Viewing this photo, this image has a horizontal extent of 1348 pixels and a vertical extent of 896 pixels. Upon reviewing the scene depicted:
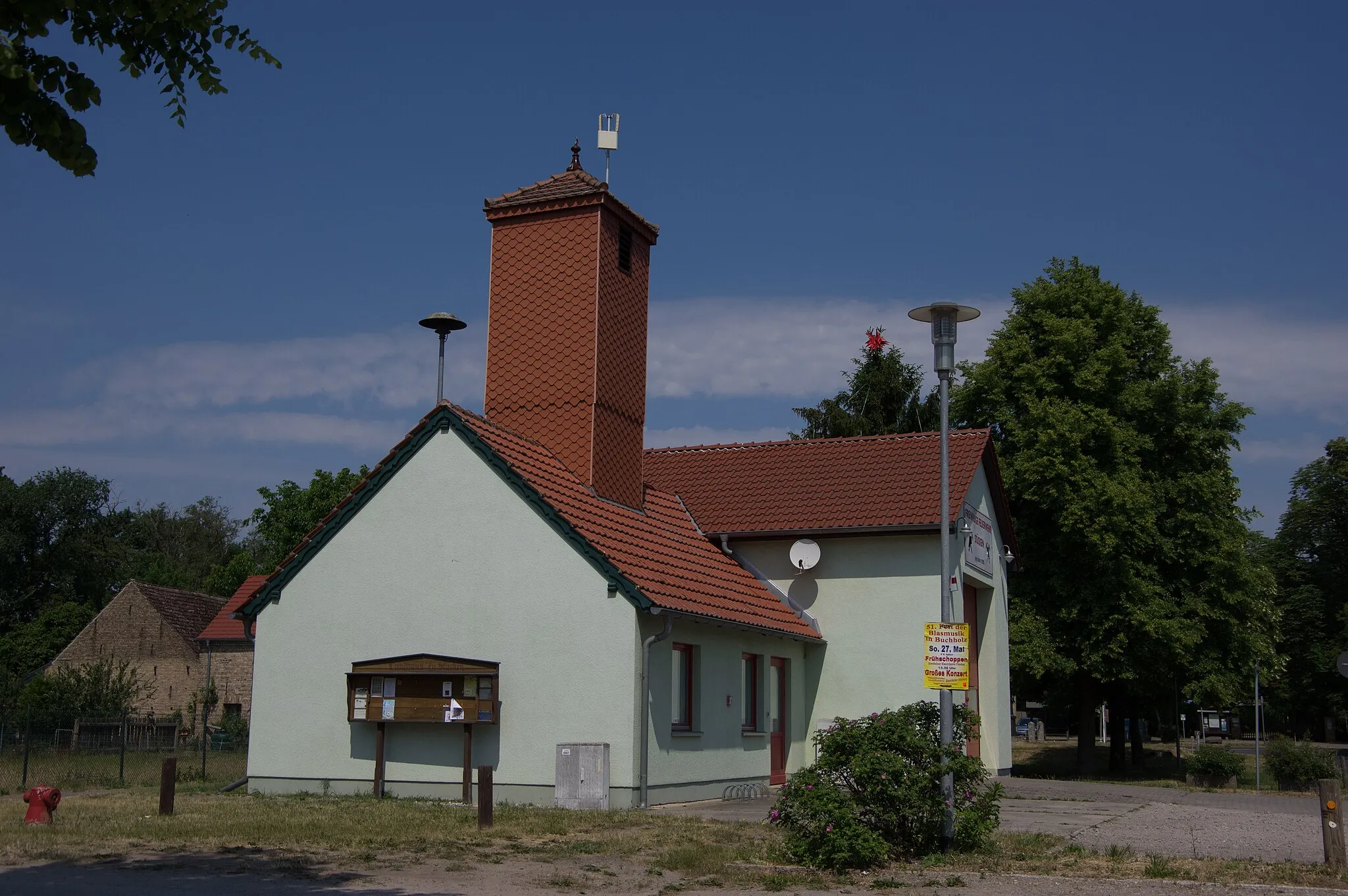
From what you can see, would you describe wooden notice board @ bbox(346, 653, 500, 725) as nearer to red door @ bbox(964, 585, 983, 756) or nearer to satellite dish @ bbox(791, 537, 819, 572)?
satellite dish @ bbox(791, 537, 819, 572)

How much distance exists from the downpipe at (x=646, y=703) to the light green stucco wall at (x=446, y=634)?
0.66 feet

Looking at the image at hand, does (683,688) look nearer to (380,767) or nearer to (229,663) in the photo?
(380,767)

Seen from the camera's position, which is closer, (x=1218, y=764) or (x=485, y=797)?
(x=485, y=797)

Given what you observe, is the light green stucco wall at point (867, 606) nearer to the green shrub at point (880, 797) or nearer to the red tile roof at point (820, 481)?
the red tile roof at point (820, 481)

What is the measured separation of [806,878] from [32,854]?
723cm

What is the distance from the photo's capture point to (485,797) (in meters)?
14.3

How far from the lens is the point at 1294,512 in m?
62.7

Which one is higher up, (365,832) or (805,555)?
(805,555)

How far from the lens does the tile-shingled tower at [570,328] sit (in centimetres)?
2112

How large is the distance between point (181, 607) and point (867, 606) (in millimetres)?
39924

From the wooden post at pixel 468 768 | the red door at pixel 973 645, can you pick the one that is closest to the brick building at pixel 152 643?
the red door at pixel 973 645

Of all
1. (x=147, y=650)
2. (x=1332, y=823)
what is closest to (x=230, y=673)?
(x=147, y=650)

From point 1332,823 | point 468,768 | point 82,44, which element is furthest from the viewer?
point 468,768

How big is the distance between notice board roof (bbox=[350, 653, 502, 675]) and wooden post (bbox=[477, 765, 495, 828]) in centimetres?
374
